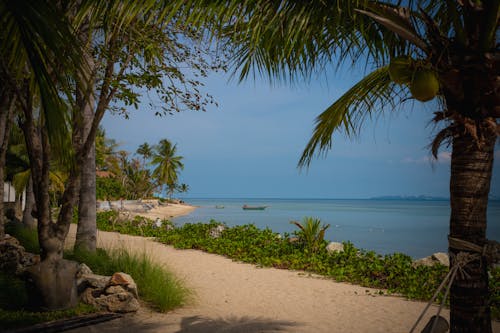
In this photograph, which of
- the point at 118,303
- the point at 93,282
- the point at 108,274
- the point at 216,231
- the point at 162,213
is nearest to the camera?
the point at 118,303

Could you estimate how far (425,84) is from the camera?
266 cm

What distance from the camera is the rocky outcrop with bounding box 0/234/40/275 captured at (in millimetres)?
6855

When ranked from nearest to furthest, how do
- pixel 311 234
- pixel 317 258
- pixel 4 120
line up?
pixel 4 120 < pixel 317 258 < pixel 311 234

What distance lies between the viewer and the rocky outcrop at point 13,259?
6.86m

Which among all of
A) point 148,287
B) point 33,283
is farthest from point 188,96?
point 33,283

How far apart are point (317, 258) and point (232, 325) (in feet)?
17.7

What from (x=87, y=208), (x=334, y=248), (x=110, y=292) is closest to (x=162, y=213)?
(x=334, y=248)

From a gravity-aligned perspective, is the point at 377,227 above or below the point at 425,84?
below

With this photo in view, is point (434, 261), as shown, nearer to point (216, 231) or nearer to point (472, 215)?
point (216, 231)

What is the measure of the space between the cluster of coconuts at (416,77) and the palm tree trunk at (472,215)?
434mm

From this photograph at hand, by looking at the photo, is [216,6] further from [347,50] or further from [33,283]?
[33,283]

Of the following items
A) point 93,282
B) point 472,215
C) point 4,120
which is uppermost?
point 4,120

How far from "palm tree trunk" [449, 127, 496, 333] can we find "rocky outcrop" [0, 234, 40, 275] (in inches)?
253

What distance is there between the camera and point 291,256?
10594mm
